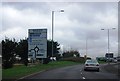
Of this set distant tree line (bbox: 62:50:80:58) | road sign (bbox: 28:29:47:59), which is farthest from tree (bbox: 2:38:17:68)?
distant tree line (bbox: 62:50:80:58)

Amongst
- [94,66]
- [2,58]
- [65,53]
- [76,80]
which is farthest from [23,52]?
[65,53]

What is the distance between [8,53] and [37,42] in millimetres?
7093

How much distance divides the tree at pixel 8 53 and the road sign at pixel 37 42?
17.3 feet

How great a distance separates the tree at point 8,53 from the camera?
5236 centimetres

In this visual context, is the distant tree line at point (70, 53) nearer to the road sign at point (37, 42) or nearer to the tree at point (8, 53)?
the tree at point (8, 53)

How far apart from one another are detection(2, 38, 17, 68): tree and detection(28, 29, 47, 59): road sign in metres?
5.26

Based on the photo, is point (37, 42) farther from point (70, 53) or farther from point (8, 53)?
point (70, 53)

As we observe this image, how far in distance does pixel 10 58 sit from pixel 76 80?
2900cm

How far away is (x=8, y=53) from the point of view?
2101 inches

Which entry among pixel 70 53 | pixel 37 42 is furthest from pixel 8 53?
pixel 70 53

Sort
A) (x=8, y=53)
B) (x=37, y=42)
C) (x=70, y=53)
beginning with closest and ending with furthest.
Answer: (x=37, y=42), (x=8, y=53), (x=70, y=53)

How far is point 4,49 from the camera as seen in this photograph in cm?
5284

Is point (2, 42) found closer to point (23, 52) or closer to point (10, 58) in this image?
point (10, 58)

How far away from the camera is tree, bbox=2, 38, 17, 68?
5236 cm
